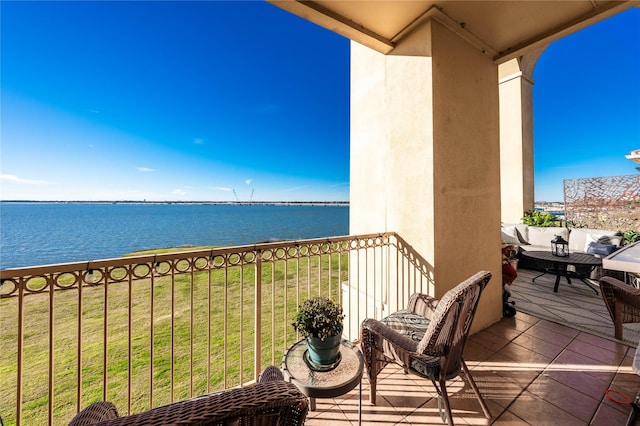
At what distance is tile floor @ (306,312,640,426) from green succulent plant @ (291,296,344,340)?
723 mm

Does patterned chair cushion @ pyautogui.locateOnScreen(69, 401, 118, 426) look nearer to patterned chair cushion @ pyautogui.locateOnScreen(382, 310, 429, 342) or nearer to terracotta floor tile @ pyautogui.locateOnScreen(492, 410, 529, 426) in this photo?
patterned chair cushion @ pyautogui.locateOnScreen(382, 310, 429, 342)

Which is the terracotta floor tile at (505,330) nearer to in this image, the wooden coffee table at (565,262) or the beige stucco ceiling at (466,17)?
the wooden coffee table at (565,262)

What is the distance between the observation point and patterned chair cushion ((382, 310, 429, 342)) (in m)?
1.85

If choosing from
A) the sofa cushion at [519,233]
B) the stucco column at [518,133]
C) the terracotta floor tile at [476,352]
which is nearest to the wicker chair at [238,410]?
the terracotta floor tile at [476,352]

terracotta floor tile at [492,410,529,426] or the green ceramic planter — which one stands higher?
the green ceramic planter

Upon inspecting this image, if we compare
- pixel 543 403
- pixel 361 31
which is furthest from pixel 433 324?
pixel 361 31

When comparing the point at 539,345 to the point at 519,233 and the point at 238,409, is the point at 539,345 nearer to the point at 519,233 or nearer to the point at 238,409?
the point at 238,409

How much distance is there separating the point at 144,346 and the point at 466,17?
7.42 meters

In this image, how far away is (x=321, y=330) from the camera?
4.81 ft

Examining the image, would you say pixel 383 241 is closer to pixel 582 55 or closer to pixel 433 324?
pixel 433 324

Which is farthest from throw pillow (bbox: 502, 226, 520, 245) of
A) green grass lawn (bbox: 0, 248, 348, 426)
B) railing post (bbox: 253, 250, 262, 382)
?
railing post (bbox: 253, 250, 262, 382)

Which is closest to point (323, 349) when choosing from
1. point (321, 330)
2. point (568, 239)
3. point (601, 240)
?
point (321, 330)

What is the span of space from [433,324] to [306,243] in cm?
116

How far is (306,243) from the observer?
2.19m
